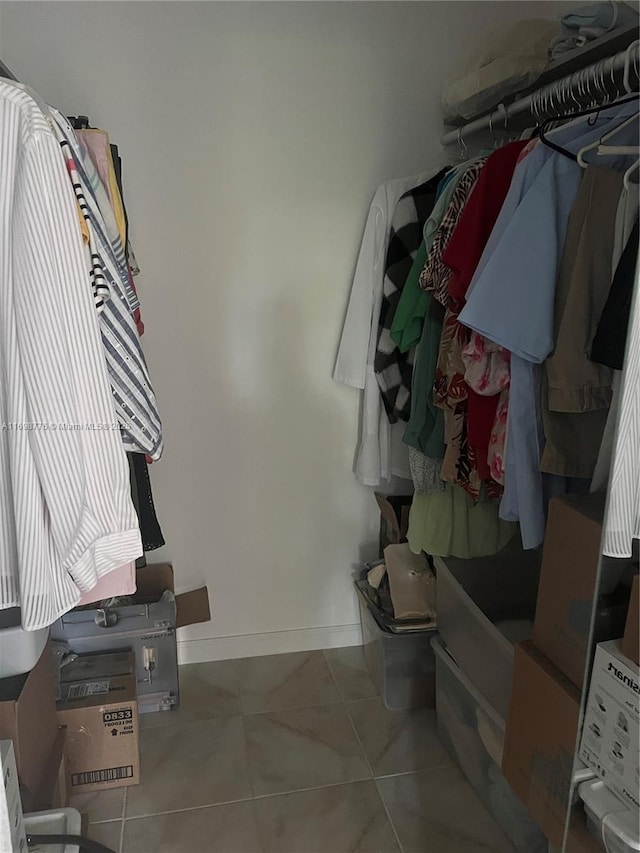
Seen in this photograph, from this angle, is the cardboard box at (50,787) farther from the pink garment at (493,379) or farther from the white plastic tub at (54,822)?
the pink garment at (493,379)

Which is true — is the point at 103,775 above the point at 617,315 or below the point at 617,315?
below

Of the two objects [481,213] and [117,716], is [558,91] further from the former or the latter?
[117,716]

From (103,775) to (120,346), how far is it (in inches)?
49.4

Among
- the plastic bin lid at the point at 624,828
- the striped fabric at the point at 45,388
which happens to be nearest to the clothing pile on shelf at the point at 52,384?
the striped fabric at the point at 45,388

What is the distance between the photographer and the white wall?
74.9 inches

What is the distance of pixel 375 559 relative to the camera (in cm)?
238

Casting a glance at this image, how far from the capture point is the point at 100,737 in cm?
173

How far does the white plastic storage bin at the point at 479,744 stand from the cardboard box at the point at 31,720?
3.33ft

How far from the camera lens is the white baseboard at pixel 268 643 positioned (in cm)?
231

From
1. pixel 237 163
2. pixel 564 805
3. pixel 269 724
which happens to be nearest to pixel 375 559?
pixel 269 724

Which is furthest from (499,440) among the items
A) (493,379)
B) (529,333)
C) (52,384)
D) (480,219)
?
(52,384)

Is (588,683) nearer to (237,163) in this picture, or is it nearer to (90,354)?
(90,354)

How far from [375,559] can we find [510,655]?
92cm

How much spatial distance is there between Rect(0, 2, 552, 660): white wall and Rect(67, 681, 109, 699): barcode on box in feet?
1.66
